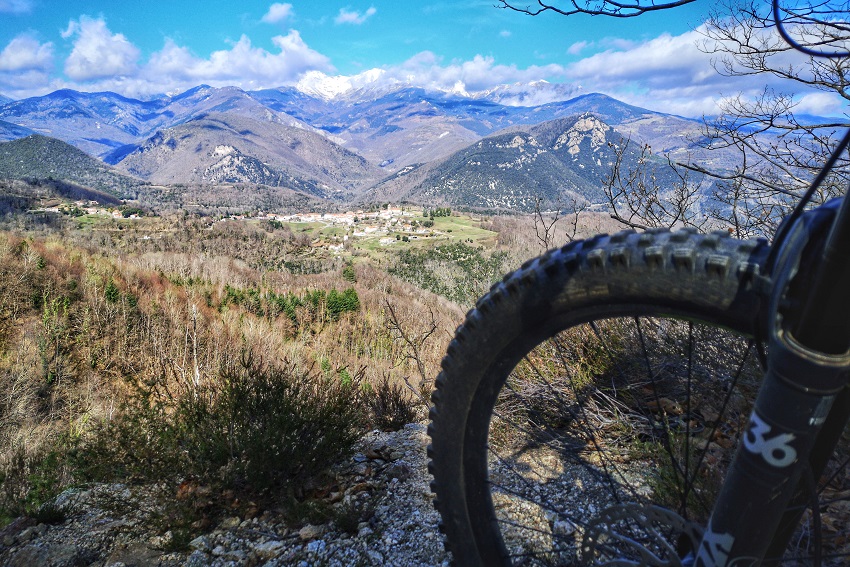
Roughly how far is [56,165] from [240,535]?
209 metres

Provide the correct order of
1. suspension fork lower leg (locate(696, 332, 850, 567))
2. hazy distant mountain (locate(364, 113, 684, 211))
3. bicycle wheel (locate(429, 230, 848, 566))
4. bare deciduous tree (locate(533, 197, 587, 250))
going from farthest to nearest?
hazy distant mountain (locate(364, 113, 684, 211)) < bare deciduous tree (locate(533, 197, 587, 250)) < bicycle wheel (locate(429, 230, 848, 566)) < suspension fork lower leg (locate(696, 332, 850, 567))

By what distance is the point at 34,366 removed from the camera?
8.36 metres

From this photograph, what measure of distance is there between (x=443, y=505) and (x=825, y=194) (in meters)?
4.84

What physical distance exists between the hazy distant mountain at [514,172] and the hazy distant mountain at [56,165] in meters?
99.1

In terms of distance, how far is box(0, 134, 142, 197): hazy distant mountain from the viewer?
14400 cm

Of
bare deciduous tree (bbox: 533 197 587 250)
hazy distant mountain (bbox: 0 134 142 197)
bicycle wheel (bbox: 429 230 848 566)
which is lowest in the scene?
bicycle wheel (bbox: 429 230 848 566)

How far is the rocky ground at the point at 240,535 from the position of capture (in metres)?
2.12

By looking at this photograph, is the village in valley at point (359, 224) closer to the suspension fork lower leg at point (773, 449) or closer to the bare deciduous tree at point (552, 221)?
the bare deciduous tree at point (552, 221)

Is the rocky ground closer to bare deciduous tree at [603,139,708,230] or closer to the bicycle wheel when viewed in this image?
the bicycle wheel

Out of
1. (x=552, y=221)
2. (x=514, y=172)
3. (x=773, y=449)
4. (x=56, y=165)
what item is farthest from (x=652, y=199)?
(x=56, y=165)

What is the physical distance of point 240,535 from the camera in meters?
2.31

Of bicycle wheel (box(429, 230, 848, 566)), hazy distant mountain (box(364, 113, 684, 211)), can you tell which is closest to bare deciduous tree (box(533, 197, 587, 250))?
bicycle wheel (box(429, 230, 848, 566))

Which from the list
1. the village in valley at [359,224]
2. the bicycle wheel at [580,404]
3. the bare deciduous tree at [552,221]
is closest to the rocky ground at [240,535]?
the bicycle wheel at [580,404]

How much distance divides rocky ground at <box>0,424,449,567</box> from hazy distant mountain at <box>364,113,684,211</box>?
12401cm
